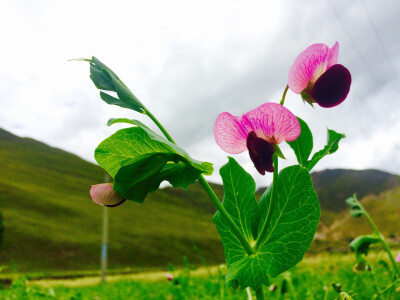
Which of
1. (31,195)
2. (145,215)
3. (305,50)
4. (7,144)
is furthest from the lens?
(7,144)

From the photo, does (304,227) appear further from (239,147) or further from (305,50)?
(305,50)

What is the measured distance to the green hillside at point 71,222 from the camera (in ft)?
144

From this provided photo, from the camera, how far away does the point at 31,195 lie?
5394 cm

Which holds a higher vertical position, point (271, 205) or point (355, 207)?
point (355, 207)

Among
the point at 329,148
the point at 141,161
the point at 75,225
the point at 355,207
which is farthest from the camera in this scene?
the point at 75,225

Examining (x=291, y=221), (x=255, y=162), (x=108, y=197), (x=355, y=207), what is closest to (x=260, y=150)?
(x=255, y=162)

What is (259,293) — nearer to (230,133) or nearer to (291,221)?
(291,221)

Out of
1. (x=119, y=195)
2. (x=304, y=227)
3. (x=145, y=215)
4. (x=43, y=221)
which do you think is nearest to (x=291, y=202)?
(x=304, y=227)

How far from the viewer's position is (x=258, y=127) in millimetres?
521

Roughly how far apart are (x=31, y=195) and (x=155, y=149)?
59.4 metres

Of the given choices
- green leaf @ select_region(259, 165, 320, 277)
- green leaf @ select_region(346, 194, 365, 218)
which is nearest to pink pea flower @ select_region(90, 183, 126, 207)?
green leaf @ select_region(259, 165, 320, 277)

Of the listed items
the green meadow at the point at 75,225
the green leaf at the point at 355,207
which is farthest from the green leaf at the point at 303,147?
the green meadow at the point at 75,225

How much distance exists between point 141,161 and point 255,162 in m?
0.16

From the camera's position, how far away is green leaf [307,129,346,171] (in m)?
0.60
